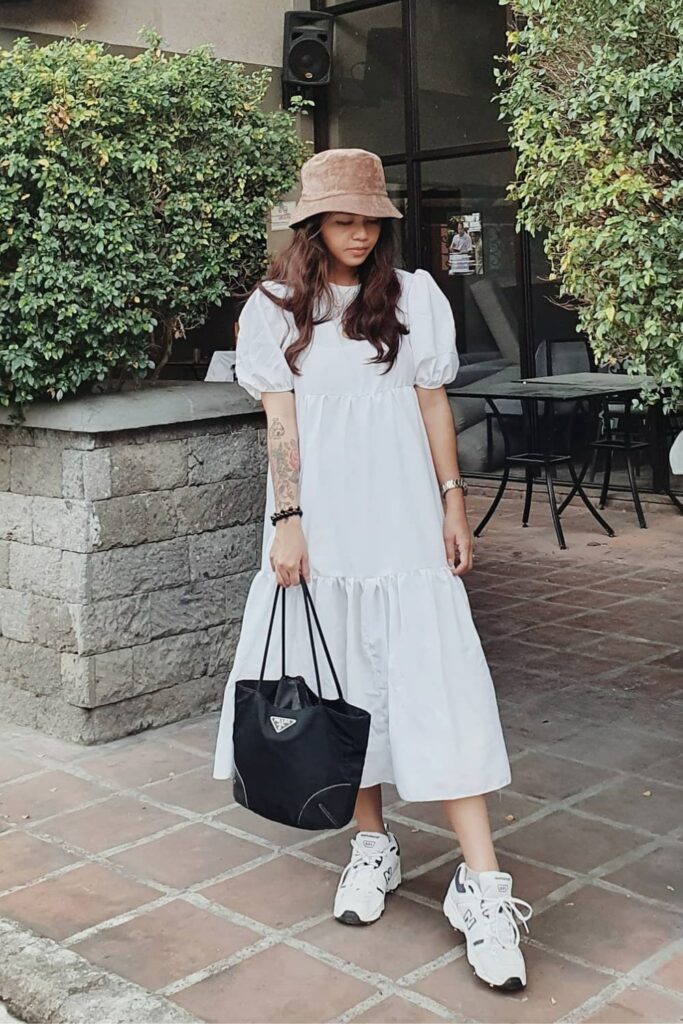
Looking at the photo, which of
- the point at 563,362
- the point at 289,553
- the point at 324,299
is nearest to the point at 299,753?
the point at 289,553

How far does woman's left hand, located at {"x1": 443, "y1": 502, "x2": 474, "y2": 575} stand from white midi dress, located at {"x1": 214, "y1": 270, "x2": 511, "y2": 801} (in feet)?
0.11

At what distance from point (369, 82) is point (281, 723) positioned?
28.8ft

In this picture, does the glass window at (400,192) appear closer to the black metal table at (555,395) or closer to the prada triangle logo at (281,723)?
the black metal table at (555,395)

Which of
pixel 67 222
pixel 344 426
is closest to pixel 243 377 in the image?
pixel 344 426

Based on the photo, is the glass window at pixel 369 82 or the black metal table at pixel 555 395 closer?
the black metal table at pixel 555 395

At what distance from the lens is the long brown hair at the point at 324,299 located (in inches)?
130

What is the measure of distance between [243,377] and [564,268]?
116 centimetres

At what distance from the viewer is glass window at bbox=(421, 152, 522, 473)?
10086 mm

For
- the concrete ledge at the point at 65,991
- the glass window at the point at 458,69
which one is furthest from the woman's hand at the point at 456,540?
the glass window at the point at 458,69

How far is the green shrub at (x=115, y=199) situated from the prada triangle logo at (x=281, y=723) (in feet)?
7.10

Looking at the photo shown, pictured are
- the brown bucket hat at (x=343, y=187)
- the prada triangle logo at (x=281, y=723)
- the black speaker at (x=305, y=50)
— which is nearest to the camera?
the prada triangle logo at (x=281, y=723)

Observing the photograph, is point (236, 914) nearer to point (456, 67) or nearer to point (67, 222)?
point (67, 222)

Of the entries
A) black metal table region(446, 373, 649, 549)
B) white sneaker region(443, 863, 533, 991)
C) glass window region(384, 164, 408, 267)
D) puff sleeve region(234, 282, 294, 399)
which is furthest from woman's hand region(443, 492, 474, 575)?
glass window region(384, 164, 408, 267)

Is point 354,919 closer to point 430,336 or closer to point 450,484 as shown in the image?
point 450,484
